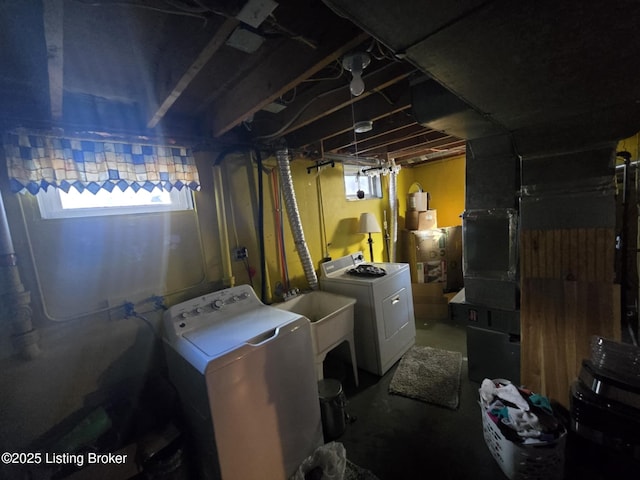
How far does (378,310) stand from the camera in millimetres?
2301

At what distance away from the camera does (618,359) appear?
139 cm

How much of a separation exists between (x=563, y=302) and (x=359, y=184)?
264cm

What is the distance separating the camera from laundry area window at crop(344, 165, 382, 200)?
348cm

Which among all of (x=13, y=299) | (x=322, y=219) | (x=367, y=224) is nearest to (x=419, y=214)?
(x=367, y=224)

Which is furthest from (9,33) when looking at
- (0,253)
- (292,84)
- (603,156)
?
(603,156)

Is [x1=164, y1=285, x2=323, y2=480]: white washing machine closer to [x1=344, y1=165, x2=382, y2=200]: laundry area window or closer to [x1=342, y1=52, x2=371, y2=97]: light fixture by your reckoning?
[x1=342, y1=52, x2=371, y2=97]: light fixture

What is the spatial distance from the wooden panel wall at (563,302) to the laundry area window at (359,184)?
6.29 ft

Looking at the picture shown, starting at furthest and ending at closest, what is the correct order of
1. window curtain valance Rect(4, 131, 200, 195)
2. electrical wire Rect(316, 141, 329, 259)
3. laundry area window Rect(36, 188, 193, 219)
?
electrical wire Rect(316, 141, 329, 259) < laundry area window Rect(36, 188, 193, 219) < window curtain valance Rect(4, 131, 200, 195)

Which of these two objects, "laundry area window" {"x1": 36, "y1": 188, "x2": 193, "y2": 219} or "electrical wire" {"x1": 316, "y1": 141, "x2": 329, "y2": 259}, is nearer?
"laundry area window" {"x1": 36, "y1": 188, "x2": 193, "y2": 219}

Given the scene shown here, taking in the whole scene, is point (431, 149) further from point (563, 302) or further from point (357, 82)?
point (357, 82)

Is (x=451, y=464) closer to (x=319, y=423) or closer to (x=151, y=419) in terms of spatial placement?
(x=319, y=423)

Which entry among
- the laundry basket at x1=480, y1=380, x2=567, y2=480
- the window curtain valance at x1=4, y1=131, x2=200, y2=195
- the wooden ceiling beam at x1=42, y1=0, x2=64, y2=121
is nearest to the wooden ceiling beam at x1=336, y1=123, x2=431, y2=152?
the window curtain valance at x1=4, y1=131, x2=200, y2=195

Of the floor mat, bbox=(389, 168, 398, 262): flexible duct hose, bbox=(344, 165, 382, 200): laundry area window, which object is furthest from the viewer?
bbox=(389, 168, 398, 262): flexible duct hose

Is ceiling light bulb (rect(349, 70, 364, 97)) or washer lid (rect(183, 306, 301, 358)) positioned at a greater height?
ceiling light bulb (rect(349, 70, 364, 97))
